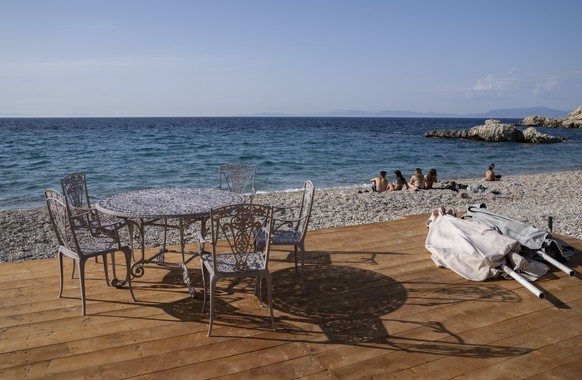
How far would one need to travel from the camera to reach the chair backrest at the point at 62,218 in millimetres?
3223

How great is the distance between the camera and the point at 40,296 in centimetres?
353

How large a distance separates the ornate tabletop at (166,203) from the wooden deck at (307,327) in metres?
0.73

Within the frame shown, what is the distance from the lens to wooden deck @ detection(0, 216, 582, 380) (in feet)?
8.36

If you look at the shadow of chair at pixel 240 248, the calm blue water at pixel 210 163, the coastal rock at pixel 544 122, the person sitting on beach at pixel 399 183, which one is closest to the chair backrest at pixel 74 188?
the shadow of chair at pixel 240 248

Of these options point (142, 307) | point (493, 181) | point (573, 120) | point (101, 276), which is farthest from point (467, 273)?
point (573, 120)

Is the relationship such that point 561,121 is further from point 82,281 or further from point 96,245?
point 82,281

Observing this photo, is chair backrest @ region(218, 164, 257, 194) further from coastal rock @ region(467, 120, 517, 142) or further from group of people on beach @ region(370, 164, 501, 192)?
coastal rock @ region(467, 120, 517, 142)

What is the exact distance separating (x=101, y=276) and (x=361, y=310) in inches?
95.7

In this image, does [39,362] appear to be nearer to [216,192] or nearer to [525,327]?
[216,192]

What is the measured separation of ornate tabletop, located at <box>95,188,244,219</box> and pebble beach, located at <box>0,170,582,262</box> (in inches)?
91.7

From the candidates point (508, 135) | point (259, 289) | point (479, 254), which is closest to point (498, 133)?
point (508, 135)

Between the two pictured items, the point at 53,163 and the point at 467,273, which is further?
the point at 53,163

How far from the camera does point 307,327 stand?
3.06m

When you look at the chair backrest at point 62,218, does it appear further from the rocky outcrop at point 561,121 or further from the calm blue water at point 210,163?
the rocky outcrop at point 561,121
